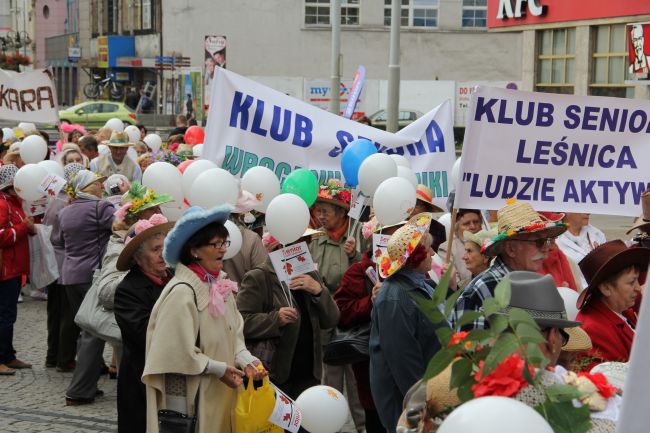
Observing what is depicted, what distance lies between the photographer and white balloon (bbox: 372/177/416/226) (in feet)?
22.5

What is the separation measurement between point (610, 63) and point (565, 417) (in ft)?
77.1

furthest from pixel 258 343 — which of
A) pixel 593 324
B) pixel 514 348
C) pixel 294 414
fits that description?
pixel 514 348

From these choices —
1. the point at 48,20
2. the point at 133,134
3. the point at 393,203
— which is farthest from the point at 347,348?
the point at 48,20

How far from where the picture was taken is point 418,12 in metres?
47.7

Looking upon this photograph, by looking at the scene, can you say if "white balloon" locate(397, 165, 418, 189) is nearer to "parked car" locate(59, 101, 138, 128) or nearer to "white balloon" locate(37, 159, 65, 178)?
"white balloon" locate(37, 159, 65, 178)

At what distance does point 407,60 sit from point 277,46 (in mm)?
5746

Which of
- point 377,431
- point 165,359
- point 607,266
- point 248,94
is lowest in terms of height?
point 377,431

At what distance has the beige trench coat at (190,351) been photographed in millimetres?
5039

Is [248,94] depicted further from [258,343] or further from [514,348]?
[514,348]

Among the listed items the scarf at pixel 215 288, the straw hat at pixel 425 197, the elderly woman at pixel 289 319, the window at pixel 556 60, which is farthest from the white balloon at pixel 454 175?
the window at pixel 556 60

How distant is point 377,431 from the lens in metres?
6.37

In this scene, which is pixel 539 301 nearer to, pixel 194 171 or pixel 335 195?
pixel 335 195

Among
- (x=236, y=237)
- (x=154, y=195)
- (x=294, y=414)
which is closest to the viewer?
(x=294, y=414)

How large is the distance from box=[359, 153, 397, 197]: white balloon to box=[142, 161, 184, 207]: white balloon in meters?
1.47
